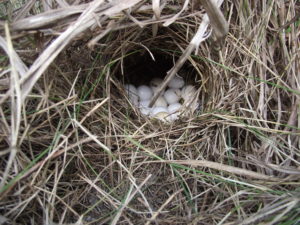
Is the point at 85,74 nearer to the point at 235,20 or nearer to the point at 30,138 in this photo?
the point at 30,138

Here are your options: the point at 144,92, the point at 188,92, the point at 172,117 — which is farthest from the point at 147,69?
the point at 172,117

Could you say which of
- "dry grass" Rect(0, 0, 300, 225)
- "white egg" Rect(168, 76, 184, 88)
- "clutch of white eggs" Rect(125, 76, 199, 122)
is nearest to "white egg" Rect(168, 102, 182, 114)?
"clutch of white eggs" Rect(125, 76, 199, 122)

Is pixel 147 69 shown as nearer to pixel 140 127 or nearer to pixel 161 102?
pixel 161 102

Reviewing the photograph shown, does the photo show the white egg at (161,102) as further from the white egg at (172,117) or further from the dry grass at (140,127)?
the dry grass at (140,127)

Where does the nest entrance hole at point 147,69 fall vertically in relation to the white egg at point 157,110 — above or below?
above

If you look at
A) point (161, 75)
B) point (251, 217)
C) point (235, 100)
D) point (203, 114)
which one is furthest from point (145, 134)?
point (161, 75)

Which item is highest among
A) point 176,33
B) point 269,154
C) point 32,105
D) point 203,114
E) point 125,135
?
point 32,105

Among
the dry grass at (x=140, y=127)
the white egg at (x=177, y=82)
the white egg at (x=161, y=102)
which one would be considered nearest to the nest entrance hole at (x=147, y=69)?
the white egg at (x=177, y=82)
